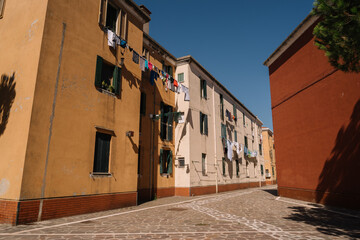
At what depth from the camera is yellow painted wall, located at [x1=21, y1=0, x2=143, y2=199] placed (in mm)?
7609

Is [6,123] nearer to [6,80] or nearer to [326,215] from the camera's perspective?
[6,80]

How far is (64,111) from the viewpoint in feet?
27.6

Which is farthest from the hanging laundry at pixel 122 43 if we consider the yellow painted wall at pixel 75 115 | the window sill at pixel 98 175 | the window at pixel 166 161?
the window at pixel 166 161

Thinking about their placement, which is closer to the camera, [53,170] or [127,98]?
[53,170]

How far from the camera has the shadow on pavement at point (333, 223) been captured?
19.4ft

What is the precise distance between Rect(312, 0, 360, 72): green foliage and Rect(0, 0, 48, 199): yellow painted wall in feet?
27.5

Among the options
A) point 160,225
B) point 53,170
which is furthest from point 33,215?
point 160,225

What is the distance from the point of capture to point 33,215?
7.09 meters

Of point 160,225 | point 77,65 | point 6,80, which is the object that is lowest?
point 160,225

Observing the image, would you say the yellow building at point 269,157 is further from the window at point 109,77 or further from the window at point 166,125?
the window at point 109,77

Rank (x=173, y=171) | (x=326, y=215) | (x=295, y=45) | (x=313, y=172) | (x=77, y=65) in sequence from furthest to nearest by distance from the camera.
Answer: (x=173, y=171)
(x=295, y=45)
(x=313, y=172)
(x=77, y=65)
(x=326, y=215)

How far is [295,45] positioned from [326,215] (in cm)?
994

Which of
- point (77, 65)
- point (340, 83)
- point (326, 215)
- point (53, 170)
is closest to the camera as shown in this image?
point (53, 170)

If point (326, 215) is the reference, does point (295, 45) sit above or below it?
above
